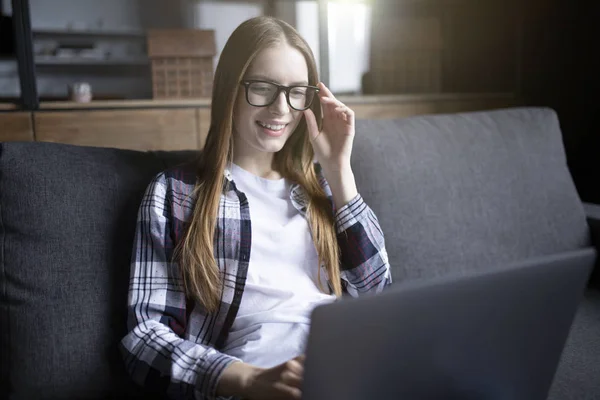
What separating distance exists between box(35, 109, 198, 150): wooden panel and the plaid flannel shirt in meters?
1.17

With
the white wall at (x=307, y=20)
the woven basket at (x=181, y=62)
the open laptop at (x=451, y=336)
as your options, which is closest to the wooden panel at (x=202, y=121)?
the woven basket at (x=181, y=62)

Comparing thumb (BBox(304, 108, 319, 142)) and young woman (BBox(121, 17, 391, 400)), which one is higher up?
thumb (BBox(304, 108, 319, 142))

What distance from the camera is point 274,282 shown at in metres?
0.97

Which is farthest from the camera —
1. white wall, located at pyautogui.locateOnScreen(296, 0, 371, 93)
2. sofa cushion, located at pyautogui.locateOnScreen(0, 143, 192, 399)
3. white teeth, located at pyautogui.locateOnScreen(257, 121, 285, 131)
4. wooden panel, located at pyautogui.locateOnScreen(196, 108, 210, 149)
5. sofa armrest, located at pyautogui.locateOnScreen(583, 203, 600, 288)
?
white wall, located at pyautogui.locateOnScreen(296, 0, 371, 93)

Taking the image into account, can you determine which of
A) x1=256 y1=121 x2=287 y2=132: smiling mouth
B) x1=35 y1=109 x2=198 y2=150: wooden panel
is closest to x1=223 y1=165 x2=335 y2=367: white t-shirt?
x1=256 y1=121 x2=287 y2=132: smiling mouth

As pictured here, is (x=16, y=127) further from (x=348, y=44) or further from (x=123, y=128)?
(x=348, y=44)

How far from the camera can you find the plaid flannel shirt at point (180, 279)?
32.5 inches

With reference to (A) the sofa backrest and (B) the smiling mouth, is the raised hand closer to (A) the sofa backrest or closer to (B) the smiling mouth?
(B) the smiling mouth

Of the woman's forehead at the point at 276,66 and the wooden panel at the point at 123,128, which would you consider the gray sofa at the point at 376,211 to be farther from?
the wooden panel at the point at 123,128

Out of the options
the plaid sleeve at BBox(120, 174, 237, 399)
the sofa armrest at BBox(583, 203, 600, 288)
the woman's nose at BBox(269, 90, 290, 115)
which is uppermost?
the woman's nose at BBox(269, 90, 290, 115)

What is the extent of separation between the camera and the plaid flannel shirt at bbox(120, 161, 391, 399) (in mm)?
826

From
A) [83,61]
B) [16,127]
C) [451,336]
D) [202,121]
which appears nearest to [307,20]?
[83,61]

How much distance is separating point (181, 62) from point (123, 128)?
404 millimetres

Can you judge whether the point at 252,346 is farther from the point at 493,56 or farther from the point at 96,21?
the point at 96,21
